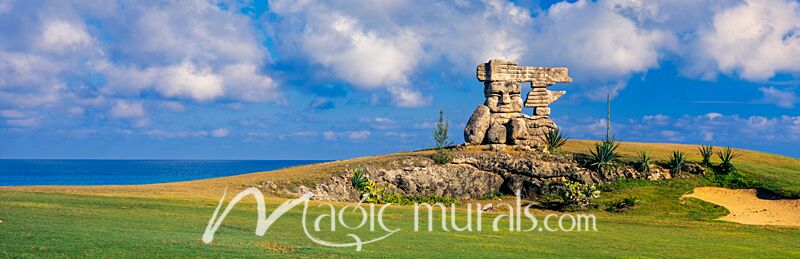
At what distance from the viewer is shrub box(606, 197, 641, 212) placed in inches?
1391

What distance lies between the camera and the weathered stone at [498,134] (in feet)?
143

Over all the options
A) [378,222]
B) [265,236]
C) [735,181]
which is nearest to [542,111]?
[735,181]

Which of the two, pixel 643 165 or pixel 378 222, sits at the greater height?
pixel 643 165

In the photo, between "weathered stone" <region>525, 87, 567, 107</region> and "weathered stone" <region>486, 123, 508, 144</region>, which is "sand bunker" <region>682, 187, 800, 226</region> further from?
"weathered stone" <region>486, 123, 508, 144</region>

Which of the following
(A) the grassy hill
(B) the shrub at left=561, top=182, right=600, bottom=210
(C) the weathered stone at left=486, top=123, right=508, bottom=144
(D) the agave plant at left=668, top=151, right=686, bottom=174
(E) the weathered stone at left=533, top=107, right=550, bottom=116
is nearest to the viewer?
(A) the grassy hill

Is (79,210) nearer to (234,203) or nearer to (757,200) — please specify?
(234,203)

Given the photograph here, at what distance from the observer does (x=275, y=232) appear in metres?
20.6

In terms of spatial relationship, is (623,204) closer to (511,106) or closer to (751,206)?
(751,206)

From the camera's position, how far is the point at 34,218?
1978 cm

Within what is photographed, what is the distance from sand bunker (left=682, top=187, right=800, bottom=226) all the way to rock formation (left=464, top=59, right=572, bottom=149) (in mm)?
10244

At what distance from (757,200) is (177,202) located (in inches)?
1082

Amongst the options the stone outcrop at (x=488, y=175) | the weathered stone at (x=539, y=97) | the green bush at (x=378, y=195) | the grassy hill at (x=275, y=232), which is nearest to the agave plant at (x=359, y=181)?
→ the green bush at (x=378, y=195)

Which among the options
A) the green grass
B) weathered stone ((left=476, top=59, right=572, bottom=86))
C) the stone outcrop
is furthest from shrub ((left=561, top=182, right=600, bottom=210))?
weathered stone ((left=476, top=59, right=572, bottom=86))

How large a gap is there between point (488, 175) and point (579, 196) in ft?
19.9
